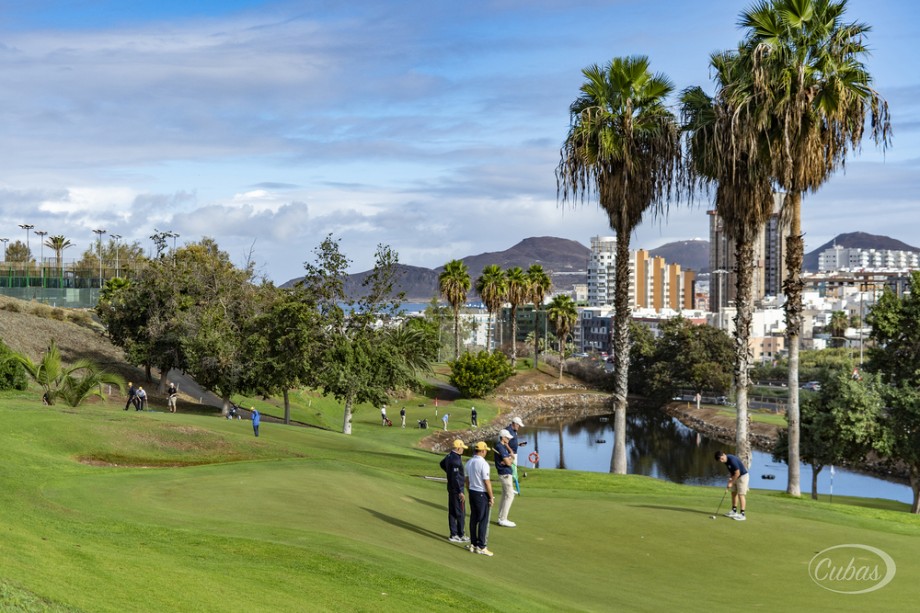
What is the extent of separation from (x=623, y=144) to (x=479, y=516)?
22596 millimetres

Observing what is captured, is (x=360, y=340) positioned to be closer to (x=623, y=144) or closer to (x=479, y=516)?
(x=623, y=144)

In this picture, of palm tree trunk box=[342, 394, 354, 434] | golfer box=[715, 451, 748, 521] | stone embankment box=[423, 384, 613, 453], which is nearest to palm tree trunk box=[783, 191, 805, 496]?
golfer box=[715, 451, 748, 521]

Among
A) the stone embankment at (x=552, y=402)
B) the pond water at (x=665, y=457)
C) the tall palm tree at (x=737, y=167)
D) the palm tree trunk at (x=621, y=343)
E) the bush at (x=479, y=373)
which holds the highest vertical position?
the tall palm tree at (x=737, y=167)

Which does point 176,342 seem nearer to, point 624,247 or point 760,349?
point 624,247

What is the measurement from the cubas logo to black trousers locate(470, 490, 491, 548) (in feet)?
18.8

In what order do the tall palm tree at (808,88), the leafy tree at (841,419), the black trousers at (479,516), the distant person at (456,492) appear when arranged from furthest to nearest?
the leafy tree at (841,419) → the tall palm tree at (808,88) → the distant person at (456,492) → the black trousers at (479,516)

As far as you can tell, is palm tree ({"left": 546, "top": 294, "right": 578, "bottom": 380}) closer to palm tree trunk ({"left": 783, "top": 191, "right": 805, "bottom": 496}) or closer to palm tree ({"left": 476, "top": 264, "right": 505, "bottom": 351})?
palm tree ({"left": 476, "top": 264, "right": 505, "bottom": 351})

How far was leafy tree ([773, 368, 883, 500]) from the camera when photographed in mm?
41031

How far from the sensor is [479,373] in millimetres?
109062

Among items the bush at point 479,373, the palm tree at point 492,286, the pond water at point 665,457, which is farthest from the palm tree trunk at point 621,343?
the palm tree at point 492,286

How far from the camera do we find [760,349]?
19900cm

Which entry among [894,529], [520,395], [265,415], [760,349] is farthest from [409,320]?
[760,349]

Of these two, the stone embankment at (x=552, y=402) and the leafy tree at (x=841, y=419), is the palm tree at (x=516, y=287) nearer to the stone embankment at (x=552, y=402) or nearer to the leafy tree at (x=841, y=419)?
the stone embankment at (x=552, y=402)

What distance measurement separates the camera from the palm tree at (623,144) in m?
35.4
